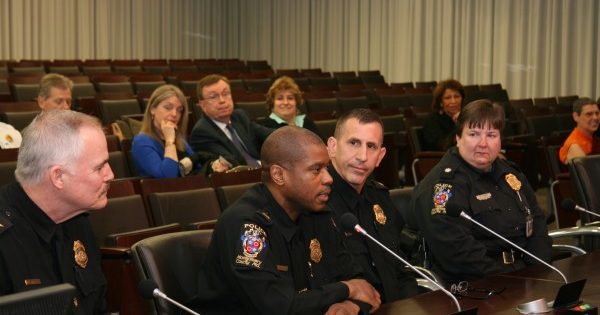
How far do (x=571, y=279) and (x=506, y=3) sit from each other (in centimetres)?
1069

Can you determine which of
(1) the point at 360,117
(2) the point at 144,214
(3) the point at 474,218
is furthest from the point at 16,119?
(3) the point at 474,218

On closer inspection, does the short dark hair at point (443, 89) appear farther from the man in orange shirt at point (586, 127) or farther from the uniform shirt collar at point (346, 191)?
the uniform shirt collar at point (346, 191)

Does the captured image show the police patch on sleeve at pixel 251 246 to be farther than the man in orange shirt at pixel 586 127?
No

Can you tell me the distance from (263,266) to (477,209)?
4.41 feet

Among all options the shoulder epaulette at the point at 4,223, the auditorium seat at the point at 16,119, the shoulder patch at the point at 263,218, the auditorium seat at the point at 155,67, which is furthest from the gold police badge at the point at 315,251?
the auditorium seat at the point at 155,67

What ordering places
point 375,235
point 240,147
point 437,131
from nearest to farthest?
point 375,235 < point 240,147 < point 437,131

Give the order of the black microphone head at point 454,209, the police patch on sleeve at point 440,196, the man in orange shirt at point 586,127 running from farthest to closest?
the man in orange shirt at point 586,127 → the police patch on sleeve at point 440,196 → the black microphone head at point 454,209

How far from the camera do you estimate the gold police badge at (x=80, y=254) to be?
260cm

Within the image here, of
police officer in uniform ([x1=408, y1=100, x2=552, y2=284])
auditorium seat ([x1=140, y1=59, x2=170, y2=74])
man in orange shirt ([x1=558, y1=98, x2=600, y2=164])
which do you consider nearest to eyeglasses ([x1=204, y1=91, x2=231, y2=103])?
man in orange shirt ([x1=558, y1=98, x2=600, y2=164])

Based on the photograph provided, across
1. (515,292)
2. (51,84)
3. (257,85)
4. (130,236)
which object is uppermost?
(257,85)

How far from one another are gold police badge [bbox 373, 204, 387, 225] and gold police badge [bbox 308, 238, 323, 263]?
501 mm

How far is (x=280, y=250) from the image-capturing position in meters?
2.85

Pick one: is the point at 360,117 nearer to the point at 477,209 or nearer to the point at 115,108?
the point at 477,209

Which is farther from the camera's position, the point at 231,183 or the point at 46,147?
the point at 231,183
